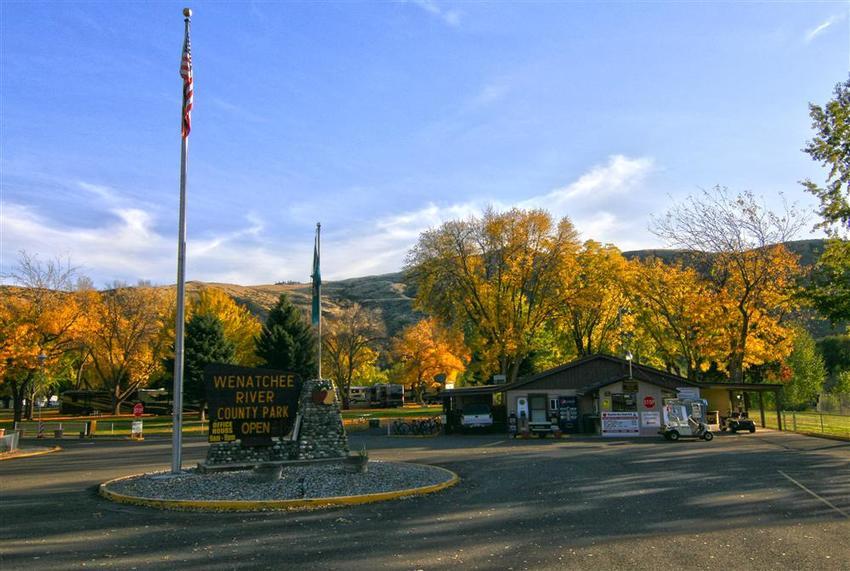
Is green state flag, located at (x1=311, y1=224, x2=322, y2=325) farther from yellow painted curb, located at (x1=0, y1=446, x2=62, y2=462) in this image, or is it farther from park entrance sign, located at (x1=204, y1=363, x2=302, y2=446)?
yellow painted curb, located at (x1=0, y1=446, x2=62, y2=462)

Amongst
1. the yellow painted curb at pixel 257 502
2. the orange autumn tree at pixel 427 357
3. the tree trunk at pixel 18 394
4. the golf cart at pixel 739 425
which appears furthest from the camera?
→ the orange autumn tree at pixel 427 357

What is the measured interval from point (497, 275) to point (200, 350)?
27.1m

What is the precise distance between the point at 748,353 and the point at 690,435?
15.4 metres

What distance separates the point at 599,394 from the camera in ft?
129

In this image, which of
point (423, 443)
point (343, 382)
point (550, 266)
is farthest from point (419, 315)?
point (423, 443)

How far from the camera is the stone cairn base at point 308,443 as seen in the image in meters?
19.2

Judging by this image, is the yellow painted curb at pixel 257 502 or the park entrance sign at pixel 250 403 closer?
the yellow painted curb at pixel 257 502

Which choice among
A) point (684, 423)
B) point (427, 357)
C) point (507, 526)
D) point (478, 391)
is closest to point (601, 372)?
point (684, 423)

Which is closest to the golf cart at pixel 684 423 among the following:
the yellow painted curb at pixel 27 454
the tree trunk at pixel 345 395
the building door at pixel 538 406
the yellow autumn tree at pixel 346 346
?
the building door at pixel 538 406

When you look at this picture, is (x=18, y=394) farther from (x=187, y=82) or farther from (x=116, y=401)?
(x=187, y=82)

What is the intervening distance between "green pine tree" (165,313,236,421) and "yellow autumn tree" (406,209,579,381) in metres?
19.2

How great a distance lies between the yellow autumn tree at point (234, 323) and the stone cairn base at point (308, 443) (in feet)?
148

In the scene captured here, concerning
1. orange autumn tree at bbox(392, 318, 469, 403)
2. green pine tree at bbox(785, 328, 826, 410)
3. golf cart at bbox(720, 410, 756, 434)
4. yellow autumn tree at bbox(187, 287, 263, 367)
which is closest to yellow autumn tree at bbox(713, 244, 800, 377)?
golf cart at bbox(720, 410, 756, 434)

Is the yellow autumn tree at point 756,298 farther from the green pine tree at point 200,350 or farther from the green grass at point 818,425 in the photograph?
the green pine tree at point 200,350
